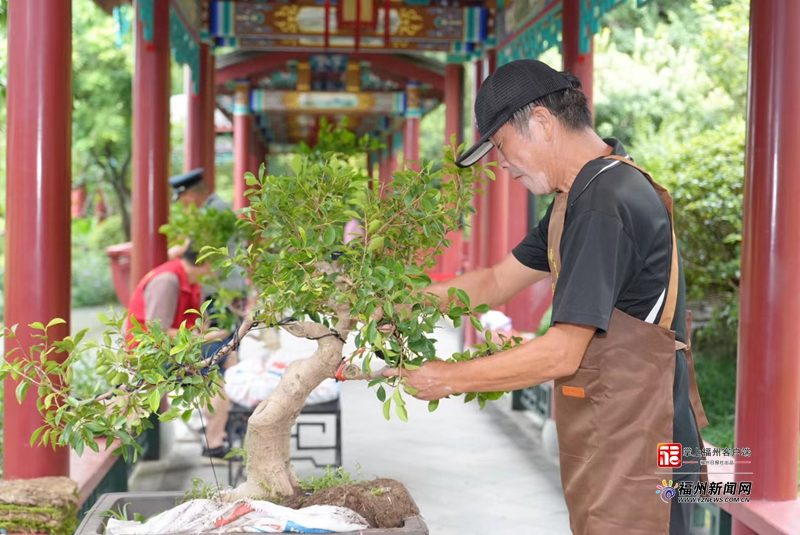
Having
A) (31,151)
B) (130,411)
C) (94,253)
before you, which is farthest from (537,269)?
(94,253)

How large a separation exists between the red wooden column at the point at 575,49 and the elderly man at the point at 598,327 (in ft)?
10.9

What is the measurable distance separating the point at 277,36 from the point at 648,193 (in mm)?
6278

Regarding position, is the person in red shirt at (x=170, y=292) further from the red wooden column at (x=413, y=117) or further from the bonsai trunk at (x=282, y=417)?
the red wooden column at (x=413, y=117)

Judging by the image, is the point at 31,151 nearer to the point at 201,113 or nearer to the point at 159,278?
the point at 159,278

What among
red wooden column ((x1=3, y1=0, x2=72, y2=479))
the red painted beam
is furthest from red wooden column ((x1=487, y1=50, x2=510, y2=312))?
red wooden column ((x1=3, y1=0, x2=72, y2=479))

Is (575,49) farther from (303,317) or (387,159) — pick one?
(387,159)

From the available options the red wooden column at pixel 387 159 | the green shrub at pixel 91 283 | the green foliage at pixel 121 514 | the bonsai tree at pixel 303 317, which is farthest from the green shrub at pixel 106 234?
the bonsai tree at pixel 303 317

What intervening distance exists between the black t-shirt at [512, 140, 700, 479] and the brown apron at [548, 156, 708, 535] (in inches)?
1.4

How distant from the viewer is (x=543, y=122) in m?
1.80

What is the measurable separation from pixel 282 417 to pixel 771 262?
5.84 feet

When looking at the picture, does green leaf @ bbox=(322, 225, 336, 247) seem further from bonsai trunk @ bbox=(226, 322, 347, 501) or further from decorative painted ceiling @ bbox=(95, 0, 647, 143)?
decorative painted ceiling @ bbox=(95, 0, 647, 143)

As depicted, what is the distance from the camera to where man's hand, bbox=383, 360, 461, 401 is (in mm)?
1739

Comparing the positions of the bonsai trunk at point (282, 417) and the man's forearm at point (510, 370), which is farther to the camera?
the bonsai trunk at point (282, 417)

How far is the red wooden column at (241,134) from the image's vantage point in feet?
38.8
